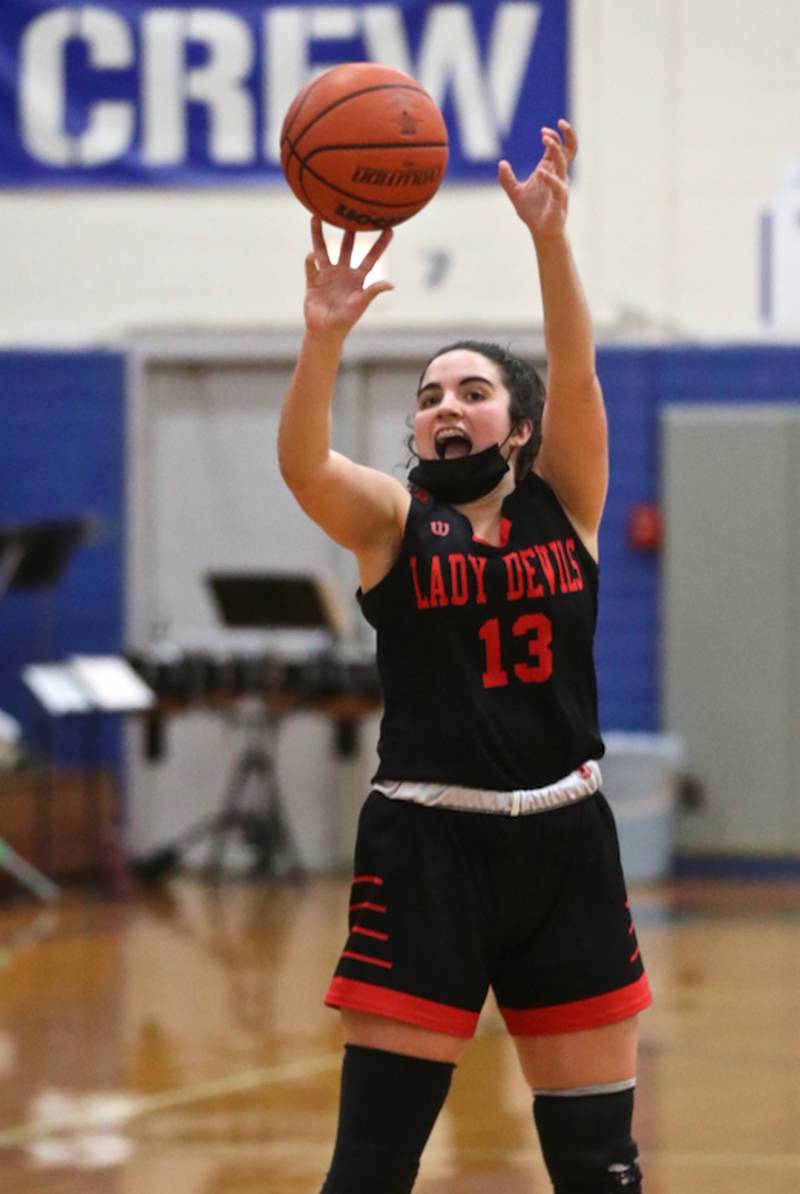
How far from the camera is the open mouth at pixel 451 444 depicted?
121 inches

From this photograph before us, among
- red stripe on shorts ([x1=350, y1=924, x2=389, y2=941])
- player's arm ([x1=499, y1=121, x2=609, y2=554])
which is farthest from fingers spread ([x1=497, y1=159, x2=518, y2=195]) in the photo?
red stripe on shorts ([x1=350, y1=924, x2=389, y2=941])

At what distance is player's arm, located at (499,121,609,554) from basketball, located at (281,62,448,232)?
23cm

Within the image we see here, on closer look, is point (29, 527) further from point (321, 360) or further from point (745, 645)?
point (321, 360)

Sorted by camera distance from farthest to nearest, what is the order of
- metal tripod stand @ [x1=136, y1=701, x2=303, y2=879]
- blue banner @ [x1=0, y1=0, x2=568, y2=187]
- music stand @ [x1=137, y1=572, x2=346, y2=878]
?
metal tripod stand @ [x1=136, y1=701, x2=303, y2=879], blue banner @ [x1=0, y1=0, x2=568, y2=187], music stand @ [x1=137, y1=572, x2=346, y2=878]

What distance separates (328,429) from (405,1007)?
0.83 meters

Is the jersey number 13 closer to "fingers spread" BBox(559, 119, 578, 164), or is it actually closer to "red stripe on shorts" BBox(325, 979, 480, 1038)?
"red stripe on shorts" BBox(325, 979, 480, 1038)

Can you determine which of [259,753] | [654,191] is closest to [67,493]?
[259,753]

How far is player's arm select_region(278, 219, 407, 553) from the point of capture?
2869 mm

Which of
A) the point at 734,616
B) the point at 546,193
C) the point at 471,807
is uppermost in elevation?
the point at 546,193

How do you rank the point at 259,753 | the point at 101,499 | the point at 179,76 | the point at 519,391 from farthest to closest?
1. the point at 101,499
2. the point at 259,753
3. the point at 179,76
4. the point at 519,391

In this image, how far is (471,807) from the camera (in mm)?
2965

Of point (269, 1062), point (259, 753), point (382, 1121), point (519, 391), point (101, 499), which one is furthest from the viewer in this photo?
→ point (101, 499)

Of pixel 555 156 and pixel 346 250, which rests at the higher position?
pixel 555 156

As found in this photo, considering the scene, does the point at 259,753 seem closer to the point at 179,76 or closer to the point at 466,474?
the point at 179,76
